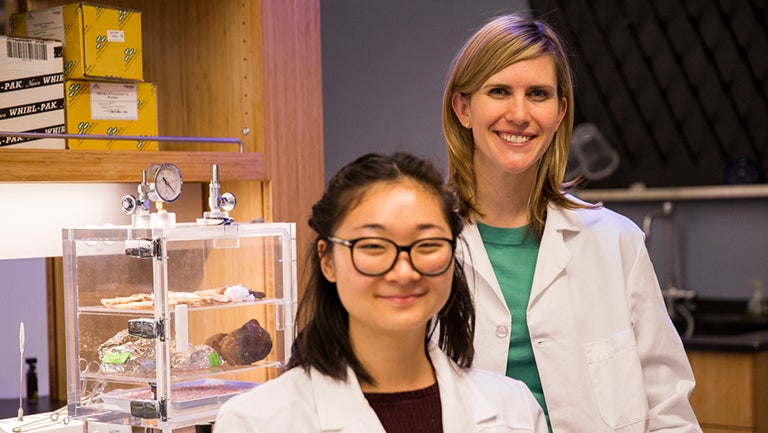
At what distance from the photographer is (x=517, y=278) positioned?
2.09 m

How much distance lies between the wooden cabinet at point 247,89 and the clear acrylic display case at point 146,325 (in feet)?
1.28

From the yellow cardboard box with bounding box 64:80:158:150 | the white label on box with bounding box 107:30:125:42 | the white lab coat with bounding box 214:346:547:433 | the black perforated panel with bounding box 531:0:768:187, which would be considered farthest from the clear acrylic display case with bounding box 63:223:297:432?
the black perforated panel with bounding box 531:0:768:187

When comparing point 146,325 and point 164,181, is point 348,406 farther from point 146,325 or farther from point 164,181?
point 164,181

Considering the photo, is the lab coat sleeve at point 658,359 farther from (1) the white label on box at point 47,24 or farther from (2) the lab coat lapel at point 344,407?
(1) the white label on box at point 47,24

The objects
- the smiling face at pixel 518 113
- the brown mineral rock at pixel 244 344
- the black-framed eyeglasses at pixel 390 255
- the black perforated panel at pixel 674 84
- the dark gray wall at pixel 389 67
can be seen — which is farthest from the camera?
the dark gray wall at pixel 389 67

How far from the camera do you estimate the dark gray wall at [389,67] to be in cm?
534

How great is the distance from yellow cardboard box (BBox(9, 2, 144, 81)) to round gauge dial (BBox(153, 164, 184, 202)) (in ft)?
1.27

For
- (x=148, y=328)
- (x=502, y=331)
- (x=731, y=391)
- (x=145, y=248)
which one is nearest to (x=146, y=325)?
(x=148, y=328)

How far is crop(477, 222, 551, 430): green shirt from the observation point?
80.3 inches

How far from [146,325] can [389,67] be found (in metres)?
3.12

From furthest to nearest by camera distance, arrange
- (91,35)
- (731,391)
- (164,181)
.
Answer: (731,391) → (91,35) → (164,181)

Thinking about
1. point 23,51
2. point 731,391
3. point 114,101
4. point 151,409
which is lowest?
point 731,391

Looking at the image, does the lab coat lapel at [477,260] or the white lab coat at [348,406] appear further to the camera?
the lab coat lapel at [477,260]

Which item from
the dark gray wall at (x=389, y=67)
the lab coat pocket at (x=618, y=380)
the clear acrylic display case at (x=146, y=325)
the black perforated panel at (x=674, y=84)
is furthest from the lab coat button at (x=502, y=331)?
the dark gray wall at (x=389, y=67)
